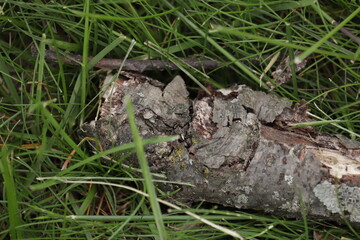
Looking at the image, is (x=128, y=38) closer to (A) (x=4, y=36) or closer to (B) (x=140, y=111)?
(B) (x=140, y=111)

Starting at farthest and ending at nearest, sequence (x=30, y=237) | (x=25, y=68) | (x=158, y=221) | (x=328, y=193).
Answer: (x=25, y=68) < (x=30, y=237) < (x=328, y=193) < (x=158, y=221)

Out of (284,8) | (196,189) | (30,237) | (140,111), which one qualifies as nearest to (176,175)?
(196,189)

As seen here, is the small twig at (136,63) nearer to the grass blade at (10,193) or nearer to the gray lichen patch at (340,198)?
the grass blade at (10,193)

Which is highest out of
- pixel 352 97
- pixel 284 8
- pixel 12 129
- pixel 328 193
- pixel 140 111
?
pixel 284 8

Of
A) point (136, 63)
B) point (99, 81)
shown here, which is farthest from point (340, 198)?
point (99, 81)

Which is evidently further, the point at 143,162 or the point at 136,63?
the point at 136,63

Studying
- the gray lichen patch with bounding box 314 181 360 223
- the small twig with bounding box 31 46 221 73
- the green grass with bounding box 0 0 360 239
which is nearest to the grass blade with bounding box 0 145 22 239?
the green grass with bounding box 0 0 360 239

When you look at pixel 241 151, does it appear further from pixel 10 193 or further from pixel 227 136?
pixel 10 193
